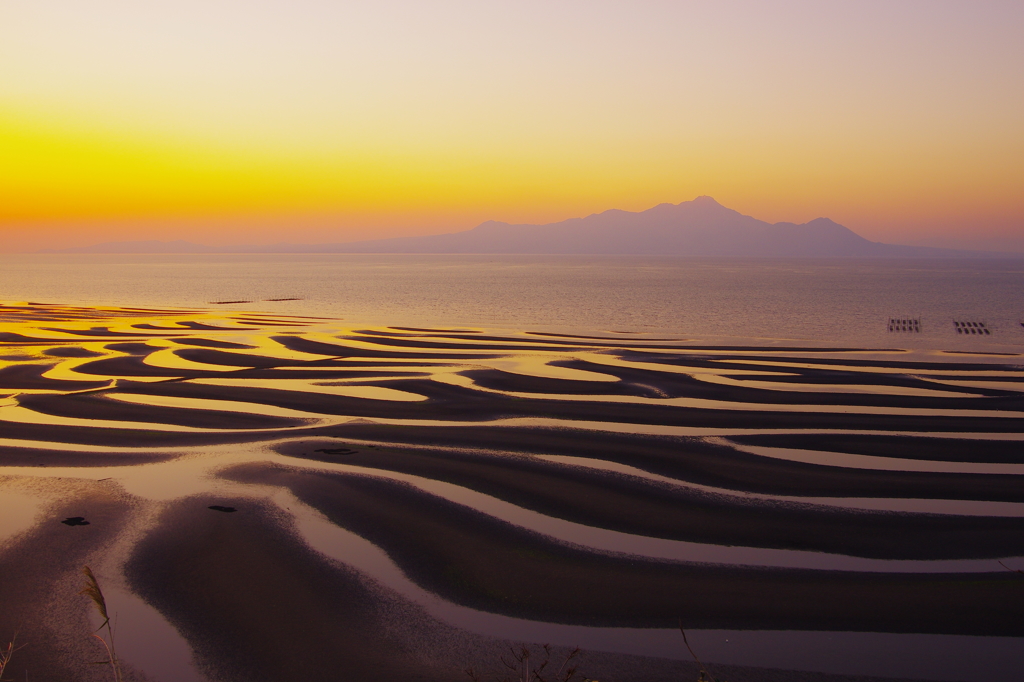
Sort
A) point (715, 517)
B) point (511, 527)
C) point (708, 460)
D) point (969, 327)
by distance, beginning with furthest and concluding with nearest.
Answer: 1. point (969, 327)
2. point (708, 460)
3. point (715, 517)
4. point (511, 527)

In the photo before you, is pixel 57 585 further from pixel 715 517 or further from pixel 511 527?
pixel 715 517

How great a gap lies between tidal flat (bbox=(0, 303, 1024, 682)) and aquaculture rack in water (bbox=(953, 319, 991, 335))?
3112 centimetres

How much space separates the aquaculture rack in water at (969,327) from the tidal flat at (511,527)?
31116mm

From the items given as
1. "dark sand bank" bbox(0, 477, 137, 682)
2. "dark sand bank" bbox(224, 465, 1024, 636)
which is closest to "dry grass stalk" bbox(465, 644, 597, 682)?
"dark sand bank" bbox(224, 465, 1024, 636)

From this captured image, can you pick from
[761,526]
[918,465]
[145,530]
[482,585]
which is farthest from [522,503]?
[918,465]

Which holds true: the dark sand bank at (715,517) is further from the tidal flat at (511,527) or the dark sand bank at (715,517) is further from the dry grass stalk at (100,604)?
the dry grass stalk at (100,604)

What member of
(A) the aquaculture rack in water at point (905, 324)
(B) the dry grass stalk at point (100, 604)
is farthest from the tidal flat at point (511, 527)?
(A) the aquaculture rack in water at point (905, 324)

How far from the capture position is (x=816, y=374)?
87.2 ft

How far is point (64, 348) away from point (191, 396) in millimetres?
14651

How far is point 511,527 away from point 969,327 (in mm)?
54255

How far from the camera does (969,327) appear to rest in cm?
5344

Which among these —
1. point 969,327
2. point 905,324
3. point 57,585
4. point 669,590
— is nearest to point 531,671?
point 669,590

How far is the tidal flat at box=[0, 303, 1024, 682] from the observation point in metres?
8.05

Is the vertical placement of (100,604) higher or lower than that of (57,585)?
higher
